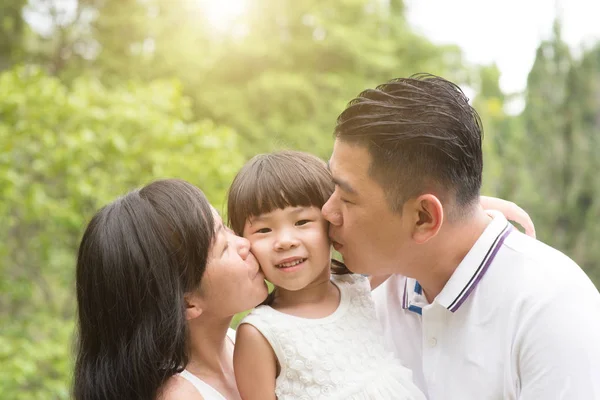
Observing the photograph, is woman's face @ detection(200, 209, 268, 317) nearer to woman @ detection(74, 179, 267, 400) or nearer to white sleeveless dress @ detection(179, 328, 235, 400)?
woman @ detection(74, 179, 267, 400)

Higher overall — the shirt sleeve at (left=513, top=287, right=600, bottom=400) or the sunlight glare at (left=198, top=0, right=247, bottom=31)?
the sunlight glare at (left=198, top=0, right=247, bottom=31)

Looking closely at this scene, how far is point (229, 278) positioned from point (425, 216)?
61cm

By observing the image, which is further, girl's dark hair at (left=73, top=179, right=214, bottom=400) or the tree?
the tree

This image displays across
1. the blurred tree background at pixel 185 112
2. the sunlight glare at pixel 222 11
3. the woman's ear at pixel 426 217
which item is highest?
the sunlight glare at pixel 222 11

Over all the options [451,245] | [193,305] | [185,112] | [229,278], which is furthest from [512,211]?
[185,112]

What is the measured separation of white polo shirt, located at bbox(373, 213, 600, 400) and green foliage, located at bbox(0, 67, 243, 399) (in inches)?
129

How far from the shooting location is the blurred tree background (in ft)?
16.6

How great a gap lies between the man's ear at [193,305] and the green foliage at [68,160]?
306cm

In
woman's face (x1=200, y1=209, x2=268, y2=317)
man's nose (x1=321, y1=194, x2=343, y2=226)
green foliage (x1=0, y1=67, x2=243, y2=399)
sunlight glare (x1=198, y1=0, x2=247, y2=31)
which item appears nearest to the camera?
woman's face (x1=200, y1=209, x2=268, y2=317)

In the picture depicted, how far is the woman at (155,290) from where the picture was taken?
1861mm

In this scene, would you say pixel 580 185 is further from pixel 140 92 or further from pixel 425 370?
pixel 425 370

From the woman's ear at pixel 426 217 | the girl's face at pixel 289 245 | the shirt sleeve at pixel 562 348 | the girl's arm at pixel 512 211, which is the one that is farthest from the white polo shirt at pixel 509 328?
the girl's face at pixel 289 245

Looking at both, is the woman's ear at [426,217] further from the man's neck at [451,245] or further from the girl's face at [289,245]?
the girl's face at [289,245]

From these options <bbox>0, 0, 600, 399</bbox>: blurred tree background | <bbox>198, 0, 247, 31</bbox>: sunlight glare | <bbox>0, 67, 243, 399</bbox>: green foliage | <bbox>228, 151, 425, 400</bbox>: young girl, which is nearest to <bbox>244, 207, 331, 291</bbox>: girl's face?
<bbox>228, 151, 425, 400</bbox>: young girl
